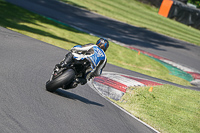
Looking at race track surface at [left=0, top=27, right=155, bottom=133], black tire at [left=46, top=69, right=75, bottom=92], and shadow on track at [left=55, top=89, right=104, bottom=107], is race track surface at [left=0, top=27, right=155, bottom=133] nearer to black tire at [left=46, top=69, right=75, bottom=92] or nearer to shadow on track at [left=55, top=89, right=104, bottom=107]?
shadow on track at [left=55, top=89, right=104, bottom=107]

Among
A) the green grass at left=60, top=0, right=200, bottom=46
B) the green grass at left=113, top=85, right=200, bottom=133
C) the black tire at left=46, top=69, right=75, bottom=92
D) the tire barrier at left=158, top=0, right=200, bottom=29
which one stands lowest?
the green grass at left=113, top=85, right=200, bottom=133

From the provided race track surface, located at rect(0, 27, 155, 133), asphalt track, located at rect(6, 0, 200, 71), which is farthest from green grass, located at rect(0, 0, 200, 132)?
asphalt track, located at rect(6, 0, 200, 71)

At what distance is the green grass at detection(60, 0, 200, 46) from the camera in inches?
1268

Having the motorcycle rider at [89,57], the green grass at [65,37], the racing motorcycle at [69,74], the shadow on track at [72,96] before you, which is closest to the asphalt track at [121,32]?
the green grass at [65,37]

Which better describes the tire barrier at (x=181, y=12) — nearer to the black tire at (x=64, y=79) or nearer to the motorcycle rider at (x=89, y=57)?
the motorcycle rider at (x=89, y=57)

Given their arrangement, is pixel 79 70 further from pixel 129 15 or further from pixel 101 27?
pixel 129 15

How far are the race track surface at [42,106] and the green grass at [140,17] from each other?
23.4 metres

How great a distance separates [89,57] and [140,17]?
30.9 meters

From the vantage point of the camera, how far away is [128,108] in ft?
28.2

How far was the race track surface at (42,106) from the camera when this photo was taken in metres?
4.95

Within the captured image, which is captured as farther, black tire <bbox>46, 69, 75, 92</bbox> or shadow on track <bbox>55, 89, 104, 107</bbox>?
shadow on track <bbox>55, 89, 104, 107</bbox>

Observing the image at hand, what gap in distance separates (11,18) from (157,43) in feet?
43.4

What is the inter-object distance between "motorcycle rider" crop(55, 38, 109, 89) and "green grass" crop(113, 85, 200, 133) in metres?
2.00

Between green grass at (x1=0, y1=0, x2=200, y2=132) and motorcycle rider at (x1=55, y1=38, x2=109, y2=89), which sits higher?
motorcycle rider at (x1=55, y1=38, x2=109, y2=89)
